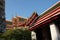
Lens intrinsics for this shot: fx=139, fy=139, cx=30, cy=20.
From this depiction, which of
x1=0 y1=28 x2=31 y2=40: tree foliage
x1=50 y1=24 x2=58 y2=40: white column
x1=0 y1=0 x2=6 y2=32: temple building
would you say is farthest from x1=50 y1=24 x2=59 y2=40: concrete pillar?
x1=0 y1=0 x2=6 y2=32: temple building

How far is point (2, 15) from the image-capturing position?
75.0 feet

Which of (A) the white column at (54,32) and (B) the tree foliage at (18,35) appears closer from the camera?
(A) the white column at (54,32)

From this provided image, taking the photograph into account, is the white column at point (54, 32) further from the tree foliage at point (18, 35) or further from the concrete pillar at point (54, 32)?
the tree foliage at point (18, 35)

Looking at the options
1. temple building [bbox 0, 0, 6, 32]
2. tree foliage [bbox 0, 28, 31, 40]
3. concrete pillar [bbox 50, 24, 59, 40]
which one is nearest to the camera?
concrete pillar [bbox 50, 24, 59, 40]

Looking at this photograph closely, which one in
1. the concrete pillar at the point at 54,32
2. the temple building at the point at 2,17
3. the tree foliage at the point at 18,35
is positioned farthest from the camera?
the temple building at the point at 2,17

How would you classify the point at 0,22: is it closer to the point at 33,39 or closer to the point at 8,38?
the point at 8,38

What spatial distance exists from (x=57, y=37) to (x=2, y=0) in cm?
2029

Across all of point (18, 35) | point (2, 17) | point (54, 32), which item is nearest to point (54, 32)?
point (54, 32)

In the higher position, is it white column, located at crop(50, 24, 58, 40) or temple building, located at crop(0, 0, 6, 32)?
temple building, located at crop(0, 0, 6, 32)

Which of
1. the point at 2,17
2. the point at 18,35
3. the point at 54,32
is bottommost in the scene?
the point at 54,32

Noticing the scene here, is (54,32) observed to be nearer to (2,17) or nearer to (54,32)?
(54,32)

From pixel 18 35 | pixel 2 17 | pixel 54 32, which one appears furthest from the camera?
pixel 2 17

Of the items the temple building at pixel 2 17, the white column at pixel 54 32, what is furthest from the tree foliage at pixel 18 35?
the temple building at pixel 2 17

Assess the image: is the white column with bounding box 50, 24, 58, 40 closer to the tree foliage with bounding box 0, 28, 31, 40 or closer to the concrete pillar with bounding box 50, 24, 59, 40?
the concrete pillar with bounding box 50, 24, 59, 40
